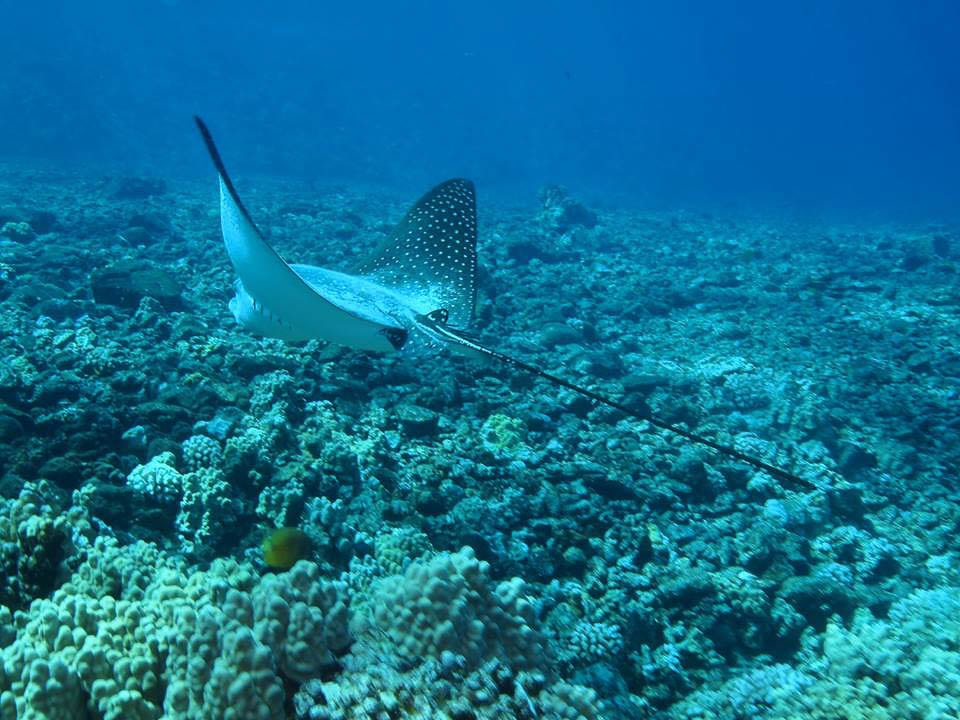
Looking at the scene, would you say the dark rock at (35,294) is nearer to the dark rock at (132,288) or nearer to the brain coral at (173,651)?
the dark rock at (132,288)

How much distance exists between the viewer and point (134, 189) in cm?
1717

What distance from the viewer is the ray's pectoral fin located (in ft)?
12.3

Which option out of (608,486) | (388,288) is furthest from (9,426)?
(608,486)

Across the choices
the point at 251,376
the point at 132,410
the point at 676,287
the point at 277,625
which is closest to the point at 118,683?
the point at 277,625

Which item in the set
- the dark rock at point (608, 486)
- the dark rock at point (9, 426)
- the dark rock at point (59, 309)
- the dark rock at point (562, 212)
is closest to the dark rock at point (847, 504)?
the dark rock at point (608, 486)

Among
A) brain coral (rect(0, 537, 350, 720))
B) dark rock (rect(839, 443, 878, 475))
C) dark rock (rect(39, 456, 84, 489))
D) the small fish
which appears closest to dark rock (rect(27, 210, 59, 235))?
dark rock (rect(39, 456, 84, 489))

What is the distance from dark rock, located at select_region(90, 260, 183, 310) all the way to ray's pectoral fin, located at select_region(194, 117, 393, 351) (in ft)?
11.2

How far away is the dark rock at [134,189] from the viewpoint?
55.2 ft

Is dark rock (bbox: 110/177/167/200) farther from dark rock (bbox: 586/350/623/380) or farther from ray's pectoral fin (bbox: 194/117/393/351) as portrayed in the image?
dark rock (bbox: 586/350/623/380)

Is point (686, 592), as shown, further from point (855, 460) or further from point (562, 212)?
point (562, 212)

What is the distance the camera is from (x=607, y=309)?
9.63 metres

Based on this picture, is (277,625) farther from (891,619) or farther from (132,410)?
(891,619)

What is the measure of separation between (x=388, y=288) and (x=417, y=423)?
141 centimetres

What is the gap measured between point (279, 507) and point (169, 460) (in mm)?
929
